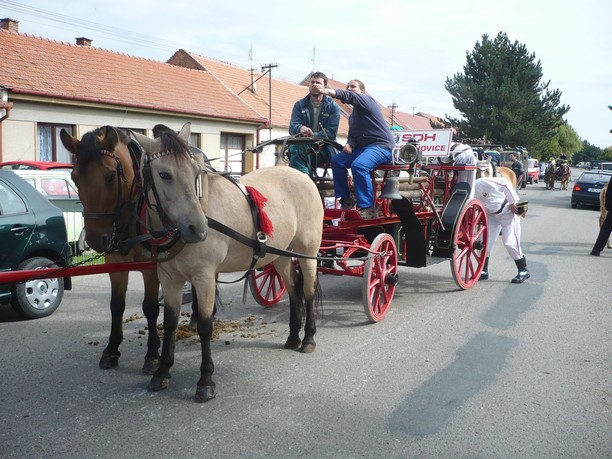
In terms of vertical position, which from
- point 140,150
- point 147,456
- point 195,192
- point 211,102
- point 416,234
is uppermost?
point 211,102

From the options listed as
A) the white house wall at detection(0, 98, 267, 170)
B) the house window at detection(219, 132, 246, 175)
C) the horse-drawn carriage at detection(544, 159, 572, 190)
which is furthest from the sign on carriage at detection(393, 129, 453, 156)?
the horse-drawn carriage at detection(544, 159, 572, 190)

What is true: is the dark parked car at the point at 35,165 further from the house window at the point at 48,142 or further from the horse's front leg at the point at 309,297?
the horse's front leg at the point at 309,297

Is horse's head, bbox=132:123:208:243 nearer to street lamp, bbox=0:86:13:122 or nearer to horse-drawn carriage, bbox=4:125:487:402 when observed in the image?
horse-drawn carriage, bbox=4:125:487:402

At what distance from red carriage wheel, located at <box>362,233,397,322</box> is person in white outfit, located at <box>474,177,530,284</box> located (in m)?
2.68

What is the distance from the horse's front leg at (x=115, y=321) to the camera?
4707 mm

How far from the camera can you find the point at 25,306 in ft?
19.8

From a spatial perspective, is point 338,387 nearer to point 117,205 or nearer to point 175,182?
point 175,182

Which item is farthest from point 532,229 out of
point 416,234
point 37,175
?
point 37,175

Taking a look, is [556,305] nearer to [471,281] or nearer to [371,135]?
[471,281]

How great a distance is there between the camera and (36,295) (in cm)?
620

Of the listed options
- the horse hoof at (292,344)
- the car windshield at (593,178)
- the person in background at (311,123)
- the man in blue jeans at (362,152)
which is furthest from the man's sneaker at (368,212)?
the car windshield at (593,178)

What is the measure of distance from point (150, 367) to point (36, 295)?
2.38 metres

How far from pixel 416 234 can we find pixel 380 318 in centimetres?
131

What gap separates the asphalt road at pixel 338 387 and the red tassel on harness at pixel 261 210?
3.96 ft
